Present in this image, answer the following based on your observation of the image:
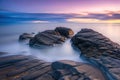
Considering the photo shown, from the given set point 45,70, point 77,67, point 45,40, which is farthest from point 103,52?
point 45,40

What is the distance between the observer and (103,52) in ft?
46.8

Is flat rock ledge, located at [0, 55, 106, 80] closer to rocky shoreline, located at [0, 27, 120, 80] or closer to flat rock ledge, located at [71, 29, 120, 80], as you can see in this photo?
rocky shoreline, located at [0, 27, 120, 80]

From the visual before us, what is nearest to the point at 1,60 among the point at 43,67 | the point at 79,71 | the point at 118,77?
the point at 43,67

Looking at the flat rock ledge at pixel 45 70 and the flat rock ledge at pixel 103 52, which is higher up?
the flat rock ledge at pixel 103 52

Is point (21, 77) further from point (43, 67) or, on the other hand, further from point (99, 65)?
point (99, 65)

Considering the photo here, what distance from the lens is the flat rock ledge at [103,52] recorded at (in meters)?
10.3

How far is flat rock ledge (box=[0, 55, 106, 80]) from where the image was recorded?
9.88m

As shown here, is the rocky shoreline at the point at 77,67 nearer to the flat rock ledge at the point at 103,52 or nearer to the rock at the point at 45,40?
the flat rock ledge at the point at 103,52

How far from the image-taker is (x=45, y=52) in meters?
18.9

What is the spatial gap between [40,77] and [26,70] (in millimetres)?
2131

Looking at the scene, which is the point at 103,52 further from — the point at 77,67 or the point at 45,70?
the point at 45,70

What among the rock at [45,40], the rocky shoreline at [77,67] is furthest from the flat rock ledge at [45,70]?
the rock at [45,40]

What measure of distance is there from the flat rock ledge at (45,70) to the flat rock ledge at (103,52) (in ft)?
2.78

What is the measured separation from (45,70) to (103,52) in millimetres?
5446
